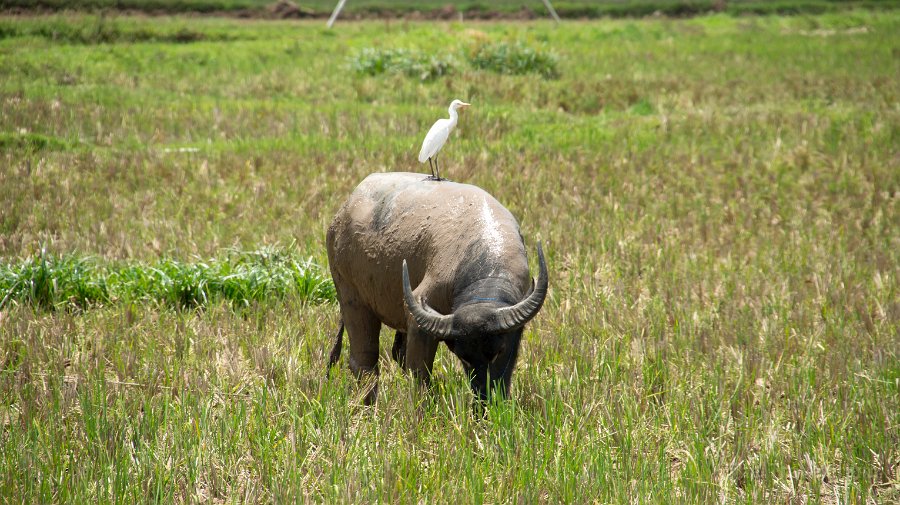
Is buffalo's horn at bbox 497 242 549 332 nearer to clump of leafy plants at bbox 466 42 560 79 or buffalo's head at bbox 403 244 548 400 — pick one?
buffalo's head at bbox 403 244 548 400

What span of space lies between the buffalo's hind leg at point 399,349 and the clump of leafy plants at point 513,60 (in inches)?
509

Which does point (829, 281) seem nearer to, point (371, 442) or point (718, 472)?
point (718, 472)

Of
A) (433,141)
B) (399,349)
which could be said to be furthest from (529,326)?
(433,141)

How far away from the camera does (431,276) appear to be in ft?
15.3

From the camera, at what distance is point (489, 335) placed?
4125mm

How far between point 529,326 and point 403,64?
485 inches

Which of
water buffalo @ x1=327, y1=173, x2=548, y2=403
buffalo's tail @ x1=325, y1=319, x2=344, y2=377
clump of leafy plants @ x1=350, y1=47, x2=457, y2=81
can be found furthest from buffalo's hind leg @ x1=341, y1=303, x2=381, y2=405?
clump of leafy plants @ x1=350, y1=47, x2=457, y2=81

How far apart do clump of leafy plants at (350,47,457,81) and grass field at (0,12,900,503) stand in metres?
0.18

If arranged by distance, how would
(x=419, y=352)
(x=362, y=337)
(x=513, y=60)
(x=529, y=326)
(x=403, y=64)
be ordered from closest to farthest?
(x=419, y=352), (x=362, y=337), (x=529, y=326), (x=403, y=64), (x=513, y=60)

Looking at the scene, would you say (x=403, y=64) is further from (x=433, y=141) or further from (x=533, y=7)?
(x=533, y=7)

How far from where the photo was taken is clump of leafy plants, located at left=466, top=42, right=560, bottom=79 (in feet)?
58.7

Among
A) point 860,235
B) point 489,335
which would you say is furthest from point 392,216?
point 860,235

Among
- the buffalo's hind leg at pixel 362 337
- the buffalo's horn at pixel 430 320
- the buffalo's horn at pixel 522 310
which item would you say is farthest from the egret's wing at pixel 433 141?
the buffalo's horn at pixel 522 310

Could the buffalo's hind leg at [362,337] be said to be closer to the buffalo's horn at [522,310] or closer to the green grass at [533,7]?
the buffalo's horn at [522,310]
